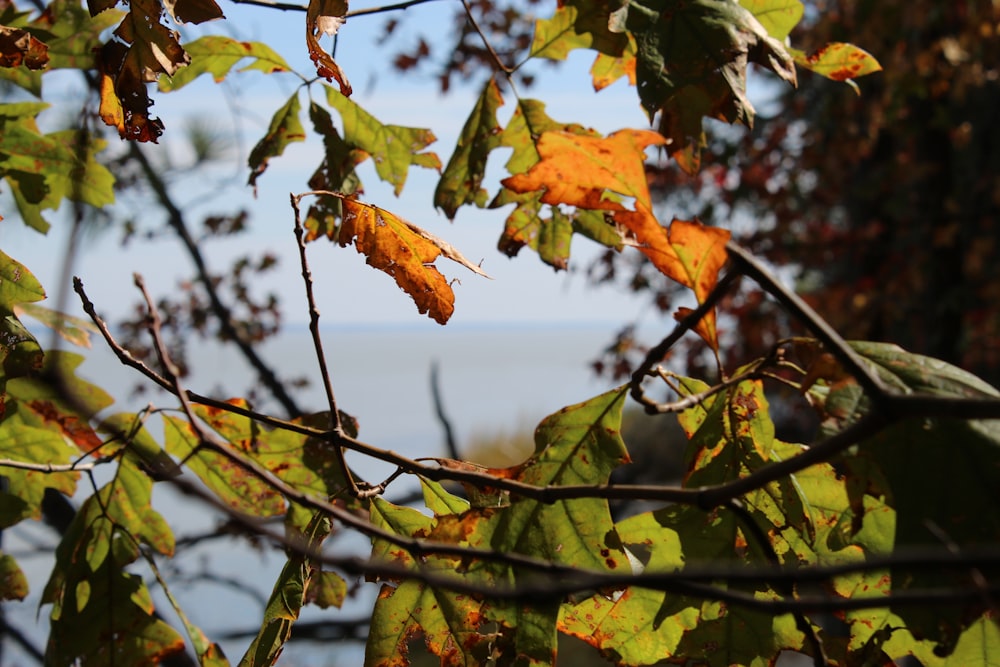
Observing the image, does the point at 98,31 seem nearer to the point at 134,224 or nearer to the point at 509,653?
the point at 509,653

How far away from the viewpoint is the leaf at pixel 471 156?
128 centimetres

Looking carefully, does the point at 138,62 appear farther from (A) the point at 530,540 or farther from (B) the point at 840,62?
(B) the point at 840,62

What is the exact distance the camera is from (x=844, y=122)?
617 cm

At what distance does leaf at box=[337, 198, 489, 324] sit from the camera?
36.6 inches

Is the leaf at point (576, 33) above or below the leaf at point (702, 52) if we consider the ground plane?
above

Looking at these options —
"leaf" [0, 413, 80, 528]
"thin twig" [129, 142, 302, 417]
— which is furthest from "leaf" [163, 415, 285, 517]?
"thin twig" [129, 142, 302, 417]

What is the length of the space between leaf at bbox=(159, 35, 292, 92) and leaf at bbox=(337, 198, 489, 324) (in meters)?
0.43

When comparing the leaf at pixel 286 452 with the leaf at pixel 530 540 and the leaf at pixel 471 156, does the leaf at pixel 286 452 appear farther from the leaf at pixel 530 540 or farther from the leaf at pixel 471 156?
the leaf at pixel 471 156

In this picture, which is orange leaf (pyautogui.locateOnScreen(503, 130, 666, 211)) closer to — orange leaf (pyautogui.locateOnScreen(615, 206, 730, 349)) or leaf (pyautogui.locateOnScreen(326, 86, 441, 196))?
orange leaf (pyautogui.locateOnScreen(615, 206, 730, 349))

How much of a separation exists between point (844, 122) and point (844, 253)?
1.10 meters

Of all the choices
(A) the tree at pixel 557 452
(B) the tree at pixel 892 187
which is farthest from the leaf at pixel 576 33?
(B) the tree at pixel 892 187

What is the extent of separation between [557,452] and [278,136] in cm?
73

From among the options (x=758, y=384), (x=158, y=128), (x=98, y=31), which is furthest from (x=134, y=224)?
(x=758, y=384)

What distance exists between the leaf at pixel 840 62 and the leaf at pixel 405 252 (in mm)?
528
